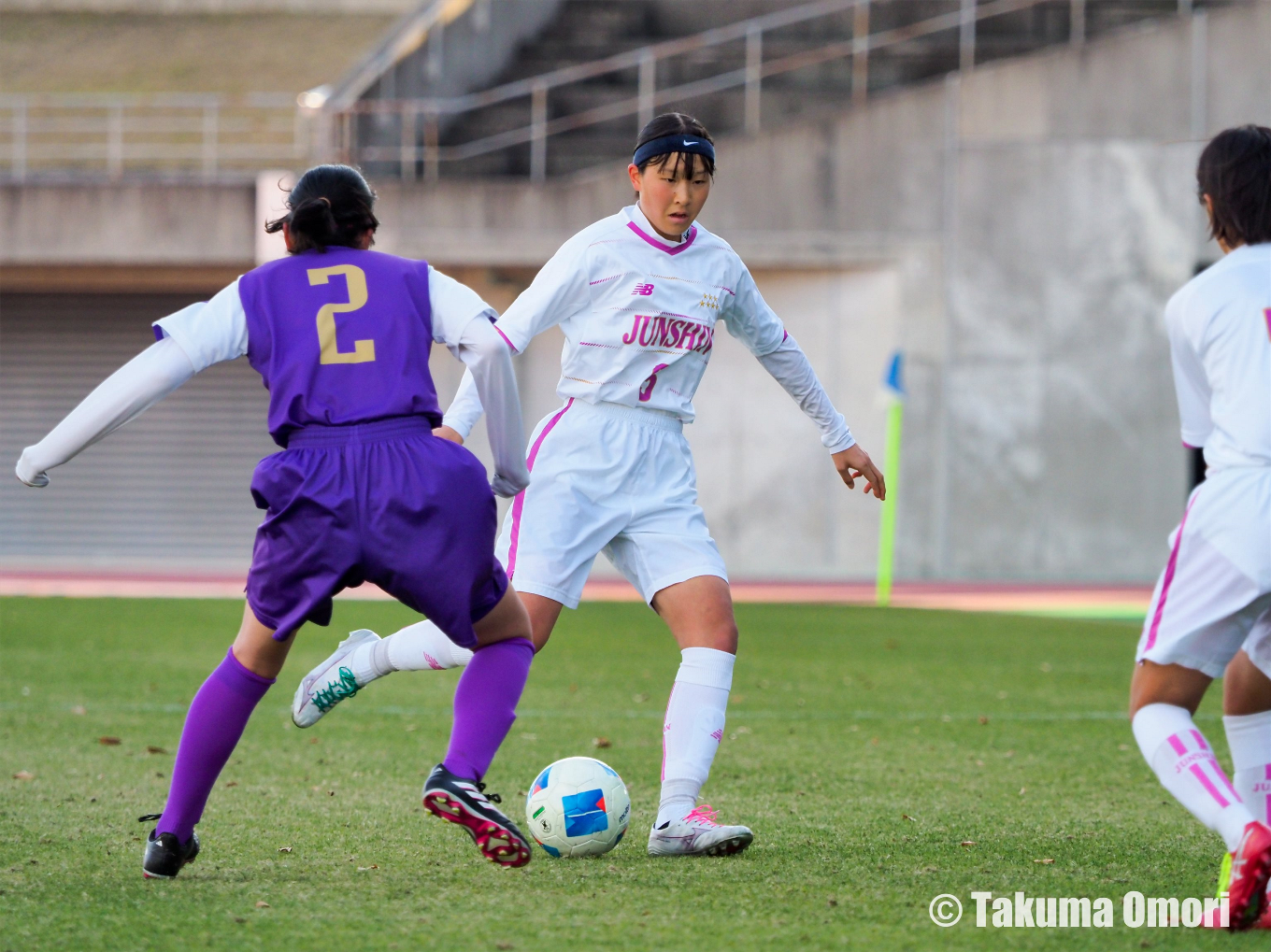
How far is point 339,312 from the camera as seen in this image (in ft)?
12.7

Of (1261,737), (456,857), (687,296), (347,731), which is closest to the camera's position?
(1261,737)

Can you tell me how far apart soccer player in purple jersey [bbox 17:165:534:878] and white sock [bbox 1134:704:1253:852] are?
1.47m

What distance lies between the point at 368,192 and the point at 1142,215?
17566 millimetres

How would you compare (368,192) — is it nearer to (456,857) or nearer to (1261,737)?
(456,857)

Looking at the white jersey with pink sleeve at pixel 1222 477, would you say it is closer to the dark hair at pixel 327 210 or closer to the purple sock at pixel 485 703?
the purple sock at pixel 485 703

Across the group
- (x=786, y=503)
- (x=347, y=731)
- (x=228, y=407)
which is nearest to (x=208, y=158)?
(x=228, y=407)

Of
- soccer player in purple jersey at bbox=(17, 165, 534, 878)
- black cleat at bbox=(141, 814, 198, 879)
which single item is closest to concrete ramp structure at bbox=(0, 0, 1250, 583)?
soccer player in purple jersey at bbox=(17, 165, 534, 878)

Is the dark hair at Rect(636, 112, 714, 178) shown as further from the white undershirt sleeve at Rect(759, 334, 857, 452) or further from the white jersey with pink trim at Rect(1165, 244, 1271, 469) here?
the white jersey with pink trim at Rect(1165, 244, 1271, 469)

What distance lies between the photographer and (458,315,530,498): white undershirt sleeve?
3965 mm

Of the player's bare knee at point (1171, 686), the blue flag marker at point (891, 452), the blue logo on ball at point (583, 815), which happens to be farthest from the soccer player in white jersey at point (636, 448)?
the blue flag marker at point (891, 452)

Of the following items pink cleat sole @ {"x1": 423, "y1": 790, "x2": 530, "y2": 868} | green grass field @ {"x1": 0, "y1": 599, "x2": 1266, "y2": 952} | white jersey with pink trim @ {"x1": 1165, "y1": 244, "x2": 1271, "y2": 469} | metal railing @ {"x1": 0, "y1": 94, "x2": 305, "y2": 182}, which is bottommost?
green grass field @ {"x1": 0, "y1": 599, "x2": 1266, "y2": 952}

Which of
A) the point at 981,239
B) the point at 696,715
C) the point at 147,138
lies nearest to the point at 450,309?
the point at 696,715

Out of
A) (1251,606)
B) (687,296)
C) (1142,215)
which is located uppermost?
(1142,215)

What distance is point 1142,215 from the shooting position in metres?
20.0
